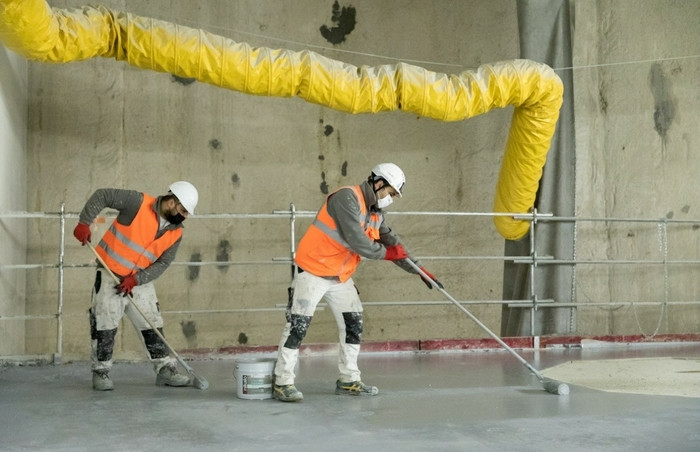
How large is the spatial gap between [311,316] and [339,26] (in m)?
5.24

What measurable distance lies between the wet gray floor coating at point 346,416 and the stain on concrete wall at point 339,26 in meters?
4.49

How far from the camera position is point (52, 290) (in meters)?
8.99

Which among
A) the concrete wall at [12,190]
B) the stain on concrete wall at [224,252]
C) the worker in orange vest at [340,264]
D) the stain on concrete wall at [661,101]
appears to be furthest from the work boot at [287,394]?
the stain on concrete wall at [661,101]

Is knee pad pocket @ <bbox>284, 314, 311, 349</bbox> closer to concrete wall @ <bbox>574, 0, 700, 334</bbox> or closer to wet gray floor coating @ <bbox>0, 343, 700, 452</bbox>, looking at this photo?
wet gray floor coating @ <bbox>0, 343, 700, 452</bbox>

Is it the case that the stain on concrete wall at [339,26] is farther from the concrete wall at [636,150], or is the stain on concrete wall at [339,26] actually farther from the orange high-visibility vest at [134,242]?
the orange high-visibility vest at [134,242]

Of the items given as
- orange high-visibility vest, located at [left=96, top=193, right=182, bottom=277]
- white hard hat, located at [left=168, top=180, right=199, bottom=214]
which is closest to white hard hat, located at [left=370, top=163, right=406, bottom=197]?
white hard hat, located at [left=168, top=180, right=199, bottom=214]

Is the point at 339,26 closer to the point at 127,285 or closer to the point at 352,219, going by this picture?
the point at 352,219

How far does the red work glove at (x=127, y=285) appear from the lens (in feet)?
19.2

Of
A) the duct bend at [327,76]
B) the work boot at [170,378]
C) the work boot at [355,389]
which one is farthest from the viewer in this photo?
the duct bend at [327,76]

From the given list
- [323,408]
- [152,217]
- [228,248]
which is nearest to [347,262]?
[323,408]

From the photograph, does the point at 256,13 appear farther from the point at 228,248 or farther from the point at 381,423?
the point at 381,423

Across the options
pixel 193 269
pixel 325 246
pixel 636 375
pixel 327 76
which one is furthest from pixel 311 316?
pixel 193 269

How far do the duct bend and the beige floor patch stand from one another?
6.87 ft

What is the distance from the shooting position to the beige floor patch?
19.5 ft
